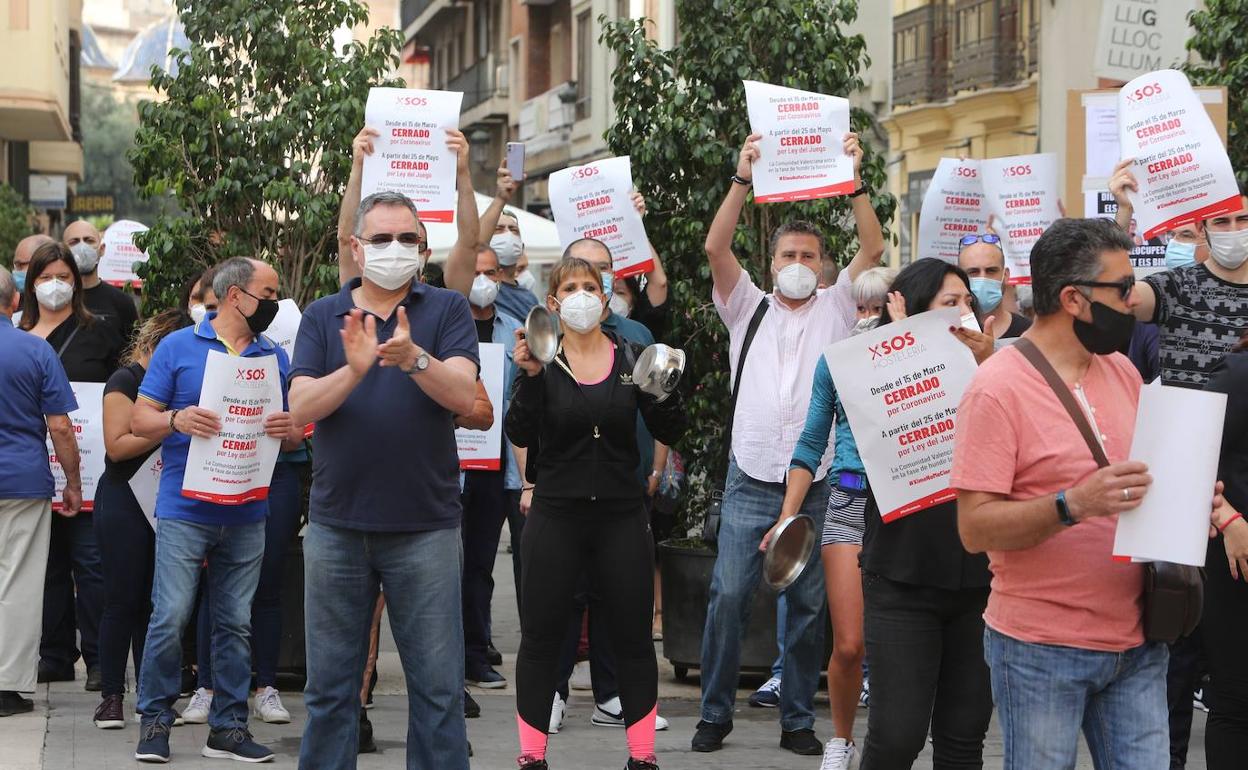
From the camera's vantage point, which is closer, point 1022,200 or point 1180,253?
point 1180,253

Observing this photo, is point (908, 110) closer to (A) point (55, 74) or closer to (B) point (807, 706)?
(A) point (55, 74)

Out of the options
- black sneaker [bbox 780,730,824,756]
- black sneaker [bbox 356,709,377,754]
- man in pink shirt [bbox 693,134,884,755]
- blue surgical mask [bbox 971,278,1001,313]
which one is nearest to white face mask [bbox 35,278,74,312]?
black sneaker [bbox 356,709,377,754]

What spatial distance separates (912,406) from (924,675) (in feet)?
2.62

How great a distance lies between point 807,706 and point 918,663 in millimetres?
2250

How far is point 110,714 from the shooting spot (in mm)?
7797

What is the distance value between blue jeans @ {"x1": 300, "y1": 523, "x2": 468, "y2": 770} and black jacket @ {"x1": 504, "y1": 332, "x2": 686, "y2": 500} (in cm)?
103

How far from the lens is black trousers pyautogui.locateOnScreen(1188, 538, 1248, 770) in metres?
5.36

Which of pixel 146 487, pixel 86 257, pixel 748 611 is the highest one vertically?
pixel 86 257

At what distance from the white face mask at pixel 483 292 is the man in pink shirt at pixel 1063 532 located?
4719 millimetres

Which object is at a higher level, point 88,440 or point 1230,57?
point 1230,57

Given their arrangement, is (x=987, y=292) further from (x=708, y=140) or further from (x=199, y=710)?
(x=199, y=710)

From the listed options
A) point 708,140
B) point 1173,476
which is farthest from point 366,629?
point 708,140

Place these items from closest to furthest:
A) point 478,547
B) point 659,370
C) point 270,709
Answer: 1. point 659,370
2. point 270,709
3. point 478,547

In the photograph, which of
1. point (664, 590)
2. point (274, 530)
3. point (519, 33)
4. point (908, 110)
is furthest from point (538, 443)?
point (519, 33)
